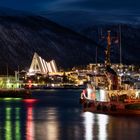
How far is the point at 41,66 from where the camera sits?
19238 centimetres

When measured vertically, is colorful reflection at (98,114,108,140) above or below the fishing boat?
below

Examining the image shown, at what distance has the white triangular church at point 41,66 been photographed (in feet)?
618

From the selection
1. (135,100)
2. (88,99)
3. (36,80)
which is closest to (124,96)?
(135,100)

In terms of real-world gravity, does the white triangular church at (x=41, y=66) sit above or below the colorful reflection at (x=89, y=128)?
above

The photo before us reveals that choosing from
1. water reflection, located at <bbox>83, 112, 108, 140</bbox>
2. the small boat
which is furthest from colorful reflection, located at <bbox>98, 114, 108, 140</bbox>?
the small boat

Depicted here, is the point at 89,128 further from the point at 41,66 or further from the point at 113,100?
the point at 41,66

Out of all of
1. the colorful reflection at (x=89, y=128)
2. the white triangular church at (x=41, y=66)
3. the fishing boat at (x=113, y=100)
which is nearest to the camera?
the colorful reflection at (x=89, y=128)

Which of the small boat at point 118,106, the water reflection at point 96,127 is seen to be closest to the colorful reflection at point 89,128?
the water reflection at point 96,127

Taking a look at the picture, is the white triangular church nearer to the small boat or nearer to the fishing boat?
the fishing boat

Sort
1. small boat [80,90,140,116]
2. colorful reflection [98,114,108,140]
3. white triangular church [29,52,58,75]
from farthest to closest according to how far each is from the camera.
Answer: white triangular church [29,52,58,75]
small boat [80,90,140,116]
colorful reflection [98,114,108,140]

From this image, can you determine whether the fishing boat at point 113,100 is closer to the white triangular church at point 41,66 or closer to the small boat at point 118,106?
the small boat at point 118,106

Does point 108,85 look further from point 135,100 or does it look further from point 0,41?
point 0,41

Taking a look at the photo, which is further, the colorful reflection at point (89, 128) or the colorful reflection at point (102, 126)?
the colorful reflection at point (89, 128)

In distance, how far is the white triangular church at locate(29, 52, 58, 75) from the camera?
7421 inches
